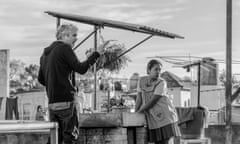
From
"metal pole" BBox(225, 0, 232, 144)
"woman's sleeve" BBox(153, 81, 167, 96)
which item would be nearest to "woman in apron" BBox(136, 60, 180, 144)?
"woman's sleeve" BBox(153, 81, 167, 96)

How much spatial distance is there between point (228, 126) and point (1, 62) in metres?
7.65

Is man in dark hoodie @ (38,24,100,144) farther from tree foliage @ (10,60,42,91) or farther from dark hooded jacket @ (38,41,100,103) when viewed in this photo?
tree foliage @ (10,60,42,91)

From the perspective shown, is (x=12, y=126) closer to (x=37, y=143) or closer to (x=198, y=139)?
(x=37, y=143)

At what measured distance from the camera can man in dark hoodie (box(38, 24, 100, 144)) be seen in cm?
425

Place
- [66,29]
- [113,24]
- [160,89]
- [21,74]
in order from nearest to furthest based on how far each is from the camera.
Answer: [66,29], [160,89], [113,24], [21,74]

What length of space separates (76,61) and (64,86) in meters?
0.26

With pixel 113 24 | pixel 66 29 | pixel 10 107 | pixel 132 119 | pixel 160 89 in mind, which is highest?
pixel 113 24

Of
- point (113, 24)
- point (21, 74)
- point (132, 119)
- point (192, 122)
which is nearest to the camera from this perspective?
point (132, 119)

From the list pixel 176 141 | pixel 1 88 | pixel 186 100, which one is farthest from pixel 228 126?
pixel 186 100

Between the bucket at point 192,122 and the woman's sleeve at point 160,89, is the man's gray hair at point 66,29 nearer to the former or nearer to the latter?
the woman's sleeve at point 160,89

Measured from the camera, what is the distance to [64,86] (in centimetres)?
432

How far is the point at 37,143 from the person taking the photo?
460 cm

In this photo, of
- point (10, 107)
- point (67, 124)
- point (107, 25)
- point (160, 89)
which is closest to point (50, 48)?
point (67, 124)

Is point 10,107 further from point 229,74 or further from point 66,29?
point 66,29
